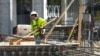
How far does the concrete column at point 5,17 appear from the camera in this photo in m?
23.0

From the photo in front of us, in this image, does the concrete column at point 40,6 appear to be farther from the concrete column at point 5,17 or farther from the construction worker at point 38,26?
the construction worker at point 38,26

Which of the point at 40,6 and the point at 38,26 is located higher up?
the point at 40,6

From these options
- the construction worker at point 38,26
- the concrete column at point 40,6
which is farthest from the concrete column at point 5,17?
the construction worker at point 38,26

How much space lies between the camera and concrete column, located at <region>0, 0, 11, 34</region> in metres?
23.0

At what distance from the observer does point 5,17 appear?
2311 centimetres

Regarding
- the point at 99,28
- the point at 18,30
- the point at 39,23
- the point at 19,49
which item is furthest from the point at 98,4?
the point at 18,30

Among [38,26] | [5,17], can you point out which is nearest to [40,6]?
[5,17]

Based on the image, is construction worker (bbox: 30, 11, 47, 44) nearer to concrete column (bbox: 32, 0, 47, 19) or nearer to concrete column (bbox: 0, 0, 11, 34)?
concrete column (bbox: 32, 0, 47, 19)

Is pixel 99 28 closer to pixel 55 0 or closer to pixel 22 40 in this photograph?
pixel 22 40

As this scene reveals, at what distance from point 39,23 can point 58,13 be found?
9.68m

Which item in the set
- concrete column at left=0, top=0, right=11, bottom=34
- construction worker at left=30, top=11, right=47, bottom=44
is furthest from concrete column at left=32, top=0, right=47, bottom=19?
construction worker at left=30, top=11, right=47, bottom=44

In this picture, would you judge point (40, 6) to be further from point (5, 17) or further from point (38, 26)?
point (38, 26)

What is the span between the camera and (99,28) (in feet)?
44.3

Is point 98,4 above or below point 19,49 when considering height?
above
